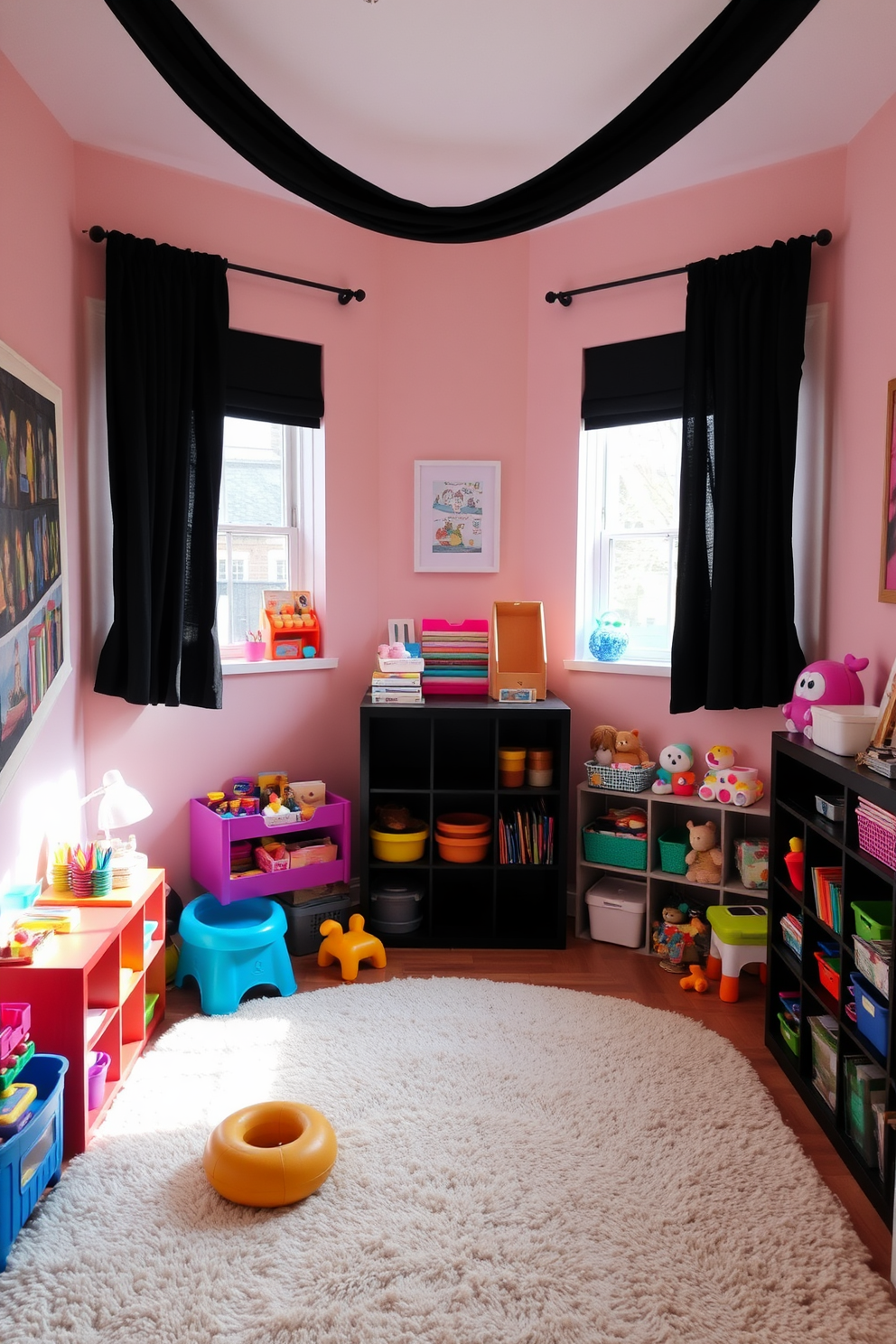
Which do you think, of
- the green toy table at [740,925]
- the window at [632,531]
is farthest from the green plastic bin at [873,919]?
the window at [632,531]

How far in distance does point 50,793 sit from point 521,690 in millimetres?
1717

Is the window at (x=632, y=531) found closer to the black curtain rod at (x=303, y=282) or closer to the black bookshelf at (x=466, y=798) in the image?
the black bookshelf at (x=466, y=798)

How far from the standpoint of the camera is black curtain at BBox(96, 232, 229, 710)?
9.85 ft

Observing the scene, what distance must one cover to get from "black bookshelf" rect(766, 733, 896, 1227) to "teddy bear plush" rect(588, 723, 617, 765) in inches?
37.5

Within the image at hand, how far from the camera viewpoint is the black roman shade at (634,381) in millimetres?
3461

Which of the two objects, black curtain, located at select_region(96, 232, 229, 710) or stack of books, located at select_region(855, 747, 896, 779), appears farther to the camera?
black curtain, located at select_region(96, 232, 229, 710)

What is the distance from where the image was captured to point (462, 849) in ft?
11.5

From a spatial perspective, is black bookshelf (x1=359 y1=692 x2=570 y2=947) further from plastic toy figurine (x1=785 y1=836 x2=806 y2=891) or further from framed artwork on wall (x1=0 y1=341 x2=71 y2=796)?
framed artwork on wall (x1=0 y1=341 x2=71 y2=796)

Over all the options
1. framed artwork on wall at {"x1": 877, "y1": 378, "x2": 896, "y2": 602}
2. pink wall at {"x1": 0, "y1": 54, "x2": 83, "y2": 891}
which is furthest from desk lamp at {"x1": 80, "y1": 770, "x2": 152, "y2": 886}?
framed artwork on wall at {"x1": 877, "y1": 378, "x2": 896, "y2": 602}

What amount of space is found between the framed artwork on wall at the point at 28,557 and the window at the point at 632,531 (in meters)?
2.05

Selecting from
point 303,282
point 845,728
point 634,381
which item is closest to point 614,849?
point 845,728

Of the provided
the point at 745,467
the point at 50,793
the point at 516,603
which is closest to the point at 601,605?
the point at 516,603

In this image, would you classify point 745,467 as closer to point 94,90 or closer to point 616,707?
point 616,707

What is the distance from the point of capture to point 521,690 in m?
3.51
